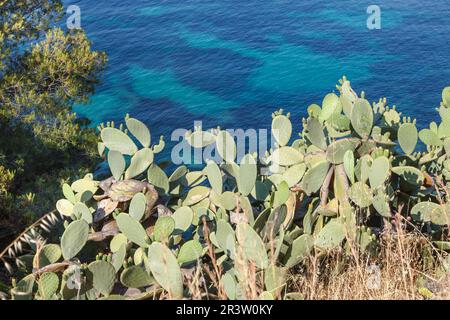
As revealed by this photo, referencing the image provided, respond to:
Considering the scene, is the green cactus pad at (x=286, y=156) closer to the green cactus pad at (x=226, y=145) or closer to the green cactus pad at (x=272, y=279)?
the green cactus pad at (x=226, y=145)

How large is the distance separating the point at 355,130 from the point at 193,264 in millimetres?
2085

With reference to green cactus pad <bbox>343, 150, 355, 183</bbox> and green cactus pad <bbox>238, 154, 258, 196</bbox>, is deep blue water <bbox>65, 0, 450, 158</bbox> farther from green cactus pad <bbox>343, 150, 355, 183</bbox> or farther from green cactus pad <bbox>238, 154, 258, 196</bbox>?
green cactus pad <bbox>343, 150, 355, 183</bbox>

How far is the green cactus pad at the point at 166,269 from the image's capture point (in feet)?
14.1

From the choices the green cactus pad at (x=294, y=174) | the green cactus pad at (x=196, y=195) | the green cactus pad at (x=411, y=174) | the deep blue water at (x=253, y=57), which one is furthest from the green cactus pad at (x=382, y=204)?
the deep blue water at (x=253, y=57)

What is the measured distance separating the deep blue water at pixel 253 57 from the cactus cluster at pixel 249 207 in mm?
19291

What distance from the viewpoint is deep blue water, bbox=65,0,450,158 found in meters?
27.7

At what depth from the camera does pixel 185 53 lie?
31938mm

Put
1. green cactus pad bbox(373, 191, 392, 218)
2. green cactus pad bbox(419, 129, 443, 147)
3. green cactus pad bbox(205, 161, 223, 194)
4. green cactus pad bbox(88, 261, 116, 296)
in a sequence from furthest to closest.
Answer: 1. green cactus pad bbox(419, 129, 443, 147)
2. green cactus pad bbox(205, 161, 223, 194)
3. green cactus pad bbox(373, 191, 392, 218)
4. green cactus pad bbox(88, 261, 116, 296)

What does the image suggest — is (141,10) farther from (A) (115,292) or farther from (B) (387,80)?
(A) (115,292)

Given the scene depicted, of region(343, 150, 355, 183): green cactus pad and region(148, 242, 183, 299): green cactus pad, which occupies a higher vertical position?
region(343, 150, 355, 183): green cactus pad

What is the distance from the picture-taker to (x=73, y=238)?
4895mm

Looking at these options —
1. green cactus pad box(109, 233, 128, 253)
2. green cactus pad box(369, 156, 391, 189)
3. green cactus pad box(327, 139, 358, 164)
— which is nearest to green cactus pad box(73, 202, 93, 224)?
green cactus pad box(109, 233, 128, 253)

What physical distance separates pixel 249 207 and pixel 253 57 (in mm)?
26750

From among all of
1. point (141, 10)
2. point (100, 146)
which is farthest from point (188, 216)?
point (141, 10)
